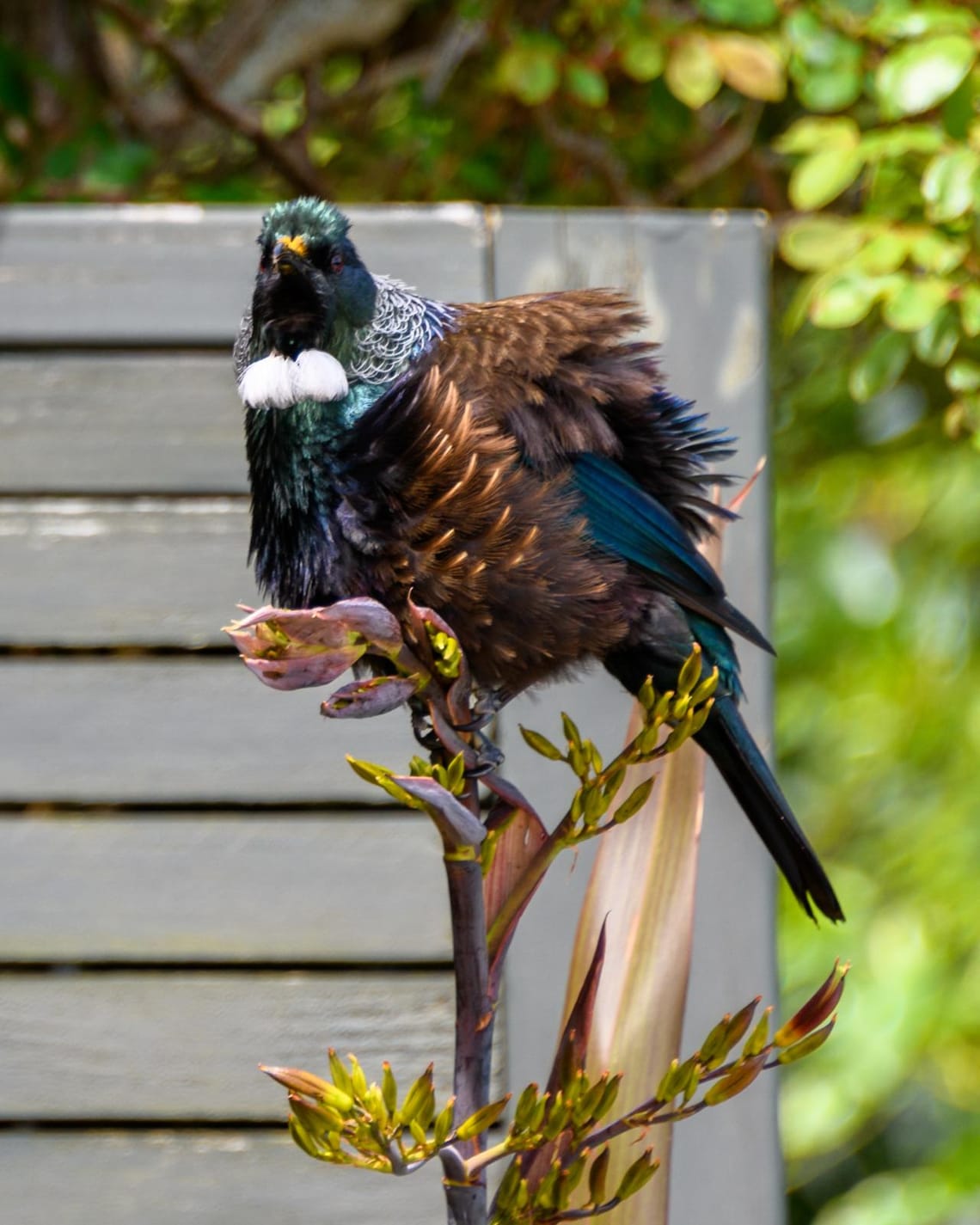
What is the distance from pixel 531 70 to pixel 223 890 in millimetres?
1137

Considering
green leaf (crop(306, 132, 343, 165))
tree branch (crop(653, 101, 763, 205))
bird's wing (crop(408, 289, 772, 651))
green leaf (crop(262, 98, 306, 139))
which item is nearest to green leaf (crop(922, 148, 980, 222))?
bird's wing (crop(408, 289, 772, 651))

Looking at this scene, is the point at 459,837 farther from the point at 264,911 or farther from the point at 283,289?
the point at 264,911

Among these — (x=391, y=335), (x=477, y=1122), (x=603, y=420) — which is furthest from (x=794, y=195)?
(x=477, y=1122)

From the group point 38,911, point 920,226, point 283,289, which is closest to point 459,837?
point 283,289

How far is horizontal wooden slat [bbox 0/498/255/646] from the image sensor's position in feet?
4.82

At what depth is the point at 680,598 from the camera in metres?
1.14

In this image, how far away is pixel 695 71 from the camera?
1.82 meters

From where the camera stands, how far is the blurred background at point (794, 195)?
1927 mm

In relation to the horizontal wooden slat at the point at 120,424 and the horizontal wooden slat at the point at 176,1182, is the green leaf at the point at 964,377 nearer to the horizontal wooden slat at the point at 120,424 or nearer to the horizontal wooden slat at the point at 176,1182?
the horizontal wooden slat at the point at 120,424

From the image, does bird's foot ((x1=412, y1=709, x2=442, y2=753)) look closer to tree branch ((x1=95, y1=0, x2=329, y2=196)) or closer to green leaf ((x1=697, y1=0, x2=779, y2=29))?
green leaf ((x1=697, y1=0, x2=779, y2=29))

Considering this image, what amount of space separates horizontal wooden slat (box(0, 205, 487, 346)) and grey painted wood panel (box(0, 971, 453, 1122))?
64 centimetres

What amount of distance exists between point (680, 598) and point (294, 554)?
309 millimetres

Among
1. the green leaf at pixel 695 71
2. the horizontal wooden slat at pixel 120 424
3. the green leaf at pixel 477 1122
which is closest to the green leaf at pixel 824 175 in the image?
the green leaf at pixel 695 71

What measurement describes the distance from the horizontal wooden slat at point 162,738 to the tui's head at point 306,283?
542mm
